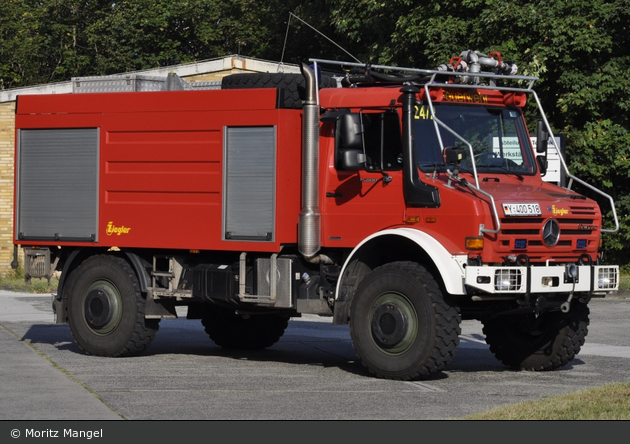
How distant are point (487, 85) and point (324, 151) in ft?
6.46

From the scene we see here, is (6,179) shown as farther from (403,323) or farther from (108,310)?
(403,323)

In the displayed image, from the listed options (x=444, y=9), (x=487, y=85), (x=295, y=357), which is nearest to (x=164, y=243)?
(x=295, y=357)

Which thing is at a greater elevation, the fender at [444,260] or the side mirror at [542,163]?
the side mirror at [542,163]

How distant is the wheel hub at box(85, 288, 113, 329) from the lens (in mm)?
13445

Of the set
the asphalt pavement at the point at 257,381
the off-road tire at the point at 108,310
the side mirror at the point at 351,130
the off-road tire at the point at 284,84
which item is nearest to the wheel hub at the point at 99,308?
the off-road tire at the point at 108,310

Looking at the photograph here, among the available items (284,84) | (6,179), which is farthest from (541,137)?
(6,179)

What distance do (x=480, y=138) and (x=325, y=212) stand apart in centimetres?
178

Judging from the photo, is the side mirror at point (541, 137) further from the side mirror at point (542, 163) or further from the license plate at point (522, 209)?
the license plate at point (522, 209)

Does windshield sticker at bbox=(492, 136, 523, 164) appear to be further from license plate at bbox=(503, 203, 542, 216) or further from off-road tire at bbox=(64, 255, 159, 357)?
off-road tire at bbox=(64, 255, 159, 357)

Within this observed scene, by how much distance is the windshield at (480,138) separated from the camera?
11.6m

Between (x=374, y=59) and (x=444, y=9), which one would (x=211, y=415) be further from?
(x=374, y=59)

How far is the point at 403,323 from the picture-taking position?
11.2m

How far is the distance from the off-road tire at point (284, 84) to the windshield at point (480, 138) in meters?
1.42
